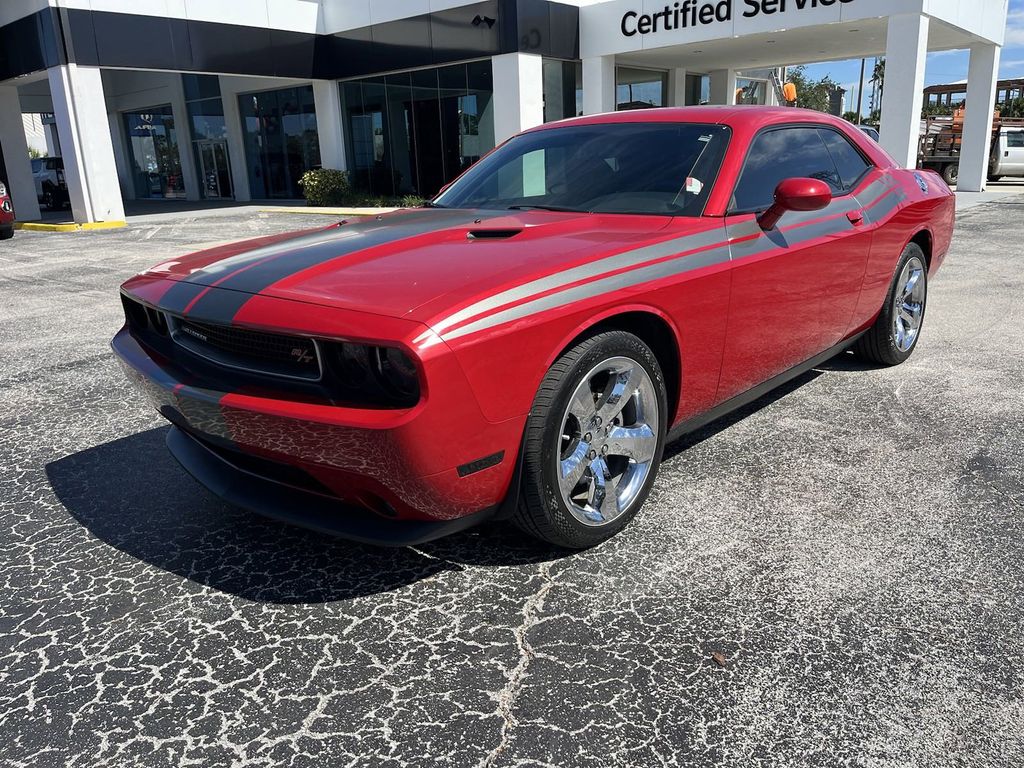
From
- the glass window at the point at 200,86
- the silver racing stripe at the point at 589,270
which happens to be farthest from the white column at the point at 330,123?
the silver racing stripe at the point at 589,270

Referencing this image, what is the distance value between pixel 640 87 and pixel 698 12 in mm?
5637

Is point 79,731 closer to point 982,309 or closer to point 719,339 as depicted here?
point 719,339

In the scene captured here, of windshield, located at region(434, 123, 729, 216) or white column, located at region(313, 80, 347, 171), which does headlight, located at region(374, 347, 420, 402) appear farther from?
white column, located at region(313, 80, 347, 171)

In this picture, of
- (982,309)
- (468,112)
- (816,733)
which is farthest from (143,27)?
(816,733)

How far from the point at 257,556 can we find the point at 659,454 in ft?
4.91

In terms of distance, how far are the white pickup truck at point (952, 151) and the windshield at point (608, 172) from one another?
2592cm

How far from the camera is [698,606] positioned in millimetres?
2465

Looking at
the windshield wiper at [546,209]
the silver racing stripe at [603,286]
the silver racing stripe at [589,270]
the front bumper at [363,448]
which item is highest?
the windshield wiper at [546,209]

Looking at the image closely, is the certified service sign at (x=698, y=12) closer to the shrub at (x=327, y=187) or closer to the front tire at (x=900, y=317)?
the shrub at (x=327, y=187)

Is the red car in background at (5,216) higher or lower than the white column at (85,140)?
lower

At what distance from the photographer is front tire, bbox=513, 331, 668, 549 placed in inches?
96.8

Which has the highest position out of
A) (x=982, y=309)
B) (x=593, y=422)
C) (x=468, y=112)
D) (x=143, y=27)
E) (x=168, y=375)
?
(x=143, y=27)

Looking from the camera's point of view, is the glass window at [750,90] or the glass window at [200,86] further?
the glass window at [200,86]

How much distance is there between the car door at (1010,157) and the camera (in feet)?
85.3
